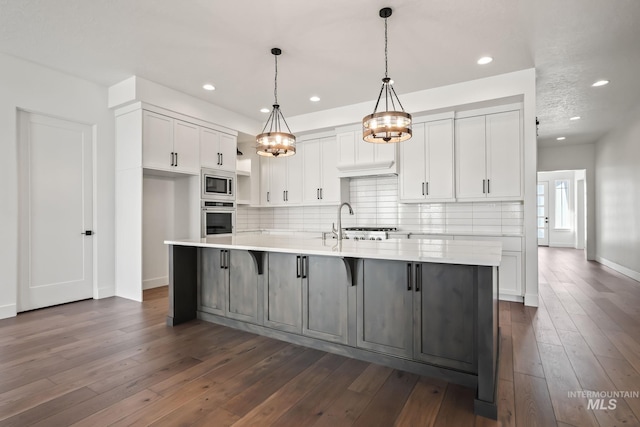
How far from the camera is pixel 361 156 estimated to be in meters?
5.37

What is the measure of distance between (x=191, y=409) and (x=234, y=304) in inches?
54.1

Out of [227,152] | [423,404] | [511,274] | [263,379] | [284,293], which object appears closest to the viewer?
[423,404]

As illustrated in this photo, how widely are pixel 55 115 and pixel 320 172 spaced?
3802 mm

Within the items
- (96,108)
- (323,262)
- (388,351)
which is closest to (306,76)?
(323,262)

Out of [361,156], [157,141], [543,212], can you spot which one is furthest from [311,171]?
[543,212]

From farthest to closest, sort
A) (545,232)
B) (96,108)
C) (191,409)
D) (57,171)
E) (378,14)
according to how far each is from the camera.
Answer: (545,232) → (96,108) → (57,171) → (378,14) → (191,409)

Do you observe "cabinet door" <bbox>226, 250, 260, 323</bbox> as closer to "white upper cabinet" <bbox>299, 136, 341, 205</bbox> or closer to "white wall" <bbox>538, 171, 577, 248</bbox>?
"white upper cabinet" <bbox>299, 136, 341, 205</bbox>

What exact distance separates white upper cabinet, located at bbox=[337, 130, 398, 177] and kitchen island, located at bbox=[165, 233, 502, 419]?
8.46 feet

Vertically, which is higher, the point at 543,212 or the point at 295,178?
the point at 295,178

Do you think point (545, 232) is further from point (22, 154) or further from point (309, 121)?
point (22, 154)

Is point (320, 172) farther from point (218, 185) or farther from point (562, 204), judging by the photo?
point (562, 204)

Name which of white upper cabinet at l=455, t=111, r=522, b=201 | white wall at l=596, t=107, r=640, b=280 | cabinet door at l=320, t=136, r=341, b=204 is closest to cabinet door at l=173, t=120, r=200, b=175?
cabinet door at l=320, t=136, r=341, b=204

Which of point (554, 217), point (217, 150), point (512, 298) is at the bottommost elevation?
point (512, 298)

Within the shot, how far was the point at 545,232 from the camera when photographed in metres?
11.4
